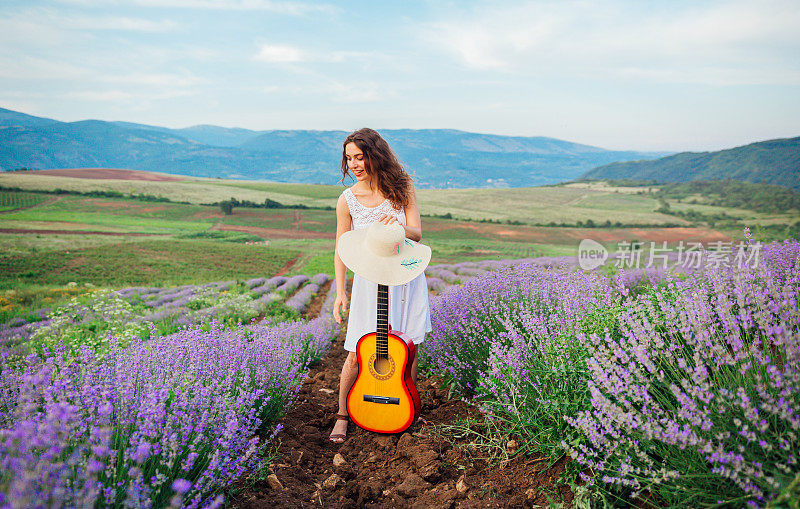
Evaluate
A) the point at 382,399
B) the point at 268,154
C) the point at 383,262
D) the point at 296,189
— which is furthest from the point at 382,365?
the point at 268,154

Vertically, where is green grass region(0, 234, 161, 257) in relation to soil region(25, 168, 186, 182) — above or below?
below

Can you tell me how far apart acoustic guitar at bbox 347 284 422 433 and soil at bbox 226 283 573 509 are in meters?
0.12

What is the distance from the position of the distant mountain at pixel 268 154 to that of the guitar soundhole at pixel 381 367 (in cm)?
122

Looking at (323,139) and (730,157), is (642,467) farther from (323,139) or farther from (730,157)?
(323,139)

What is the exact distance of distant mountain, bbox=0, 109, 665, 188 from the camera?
26.4 ft

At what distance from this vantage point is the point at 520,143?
217 feet

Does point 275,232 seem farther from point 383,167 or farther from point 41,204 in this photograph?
point 383,167

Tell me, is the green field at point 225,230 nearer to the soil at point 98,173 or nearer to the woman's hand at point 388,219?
the soil at point 98,173

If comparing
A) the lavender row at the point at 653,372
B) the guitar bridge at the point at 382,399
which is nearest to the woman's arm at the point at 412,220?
the lavender row at the point at 653,372

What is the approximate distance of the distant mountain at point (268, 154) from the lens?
26.4 ft

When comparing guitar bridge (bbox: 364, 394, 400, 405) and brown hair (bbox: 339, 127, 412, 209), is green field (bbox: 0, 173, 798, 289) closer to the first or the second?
brown hair (bbox: 339, 127, 412, 209)

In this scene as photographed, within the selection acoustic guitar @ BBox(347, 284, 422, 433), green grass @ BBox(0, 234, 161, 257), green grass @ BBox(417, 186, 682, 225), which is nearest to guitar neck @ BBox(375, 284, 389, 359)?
acoustic guitar @ BBox(347, 284, 422, 433)

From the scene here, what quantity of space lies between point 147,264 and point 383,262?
611 cm

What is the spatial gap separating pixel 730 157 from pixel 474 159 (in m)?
44.7
